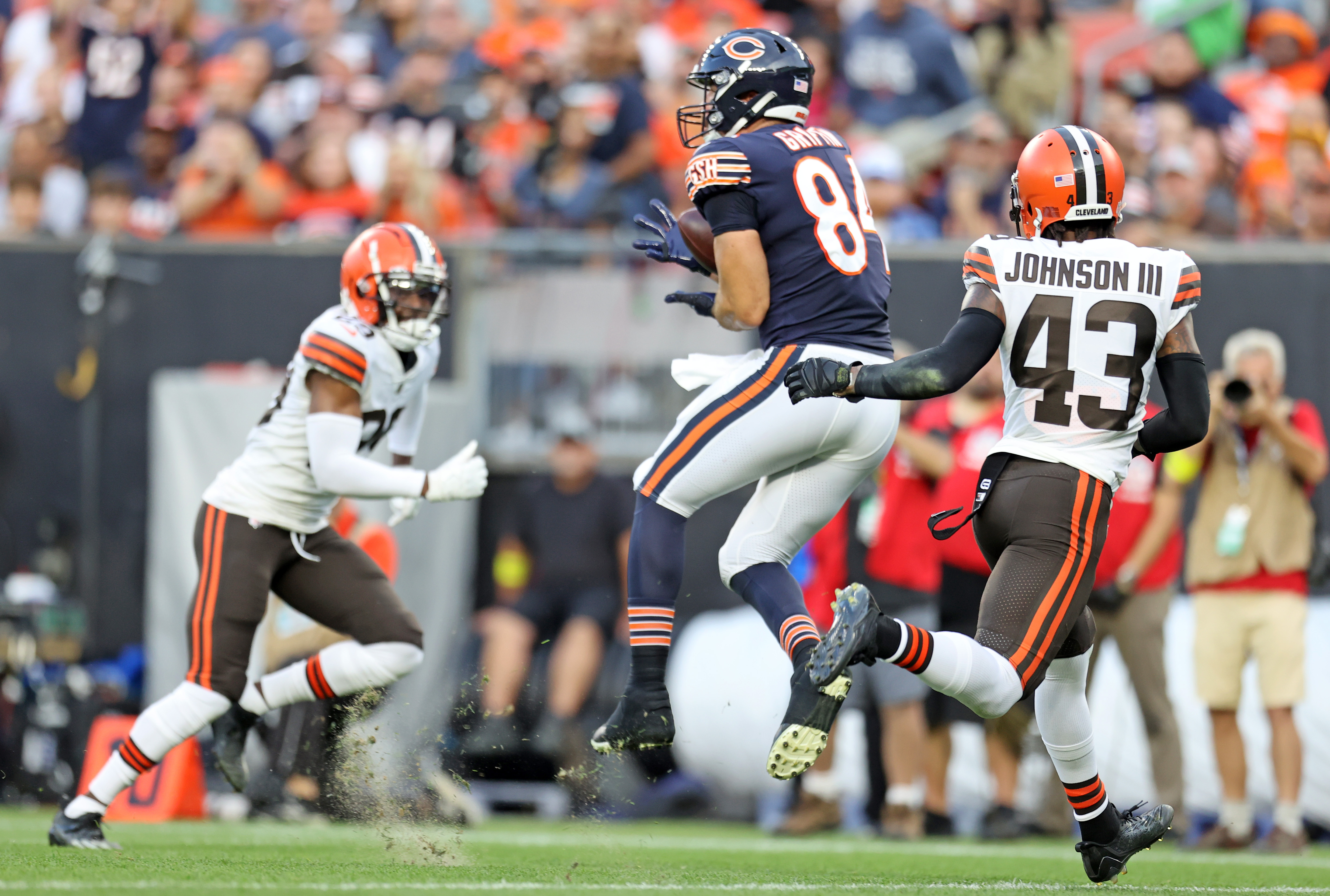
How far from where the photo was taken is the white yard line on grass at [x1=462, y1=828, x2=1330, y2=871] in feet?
21.1

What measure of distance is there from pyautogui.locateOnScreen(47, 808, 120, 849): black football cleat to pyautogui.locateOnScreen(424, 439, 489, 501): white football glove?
1.58m

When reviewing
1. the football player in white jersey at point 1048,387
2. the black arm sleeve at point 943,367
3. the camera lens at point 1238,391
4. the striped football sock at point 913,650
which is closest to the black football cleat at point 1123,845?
the football player in white jersey at point 1048,387

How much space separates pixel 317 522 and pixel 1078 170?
9.65ft

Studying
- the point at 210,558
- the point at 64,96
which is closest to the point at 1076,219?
the point at 210,558

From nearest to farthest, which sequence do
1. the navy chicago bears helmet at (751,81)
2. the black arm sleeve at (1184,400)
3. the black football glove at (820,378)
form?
the black football glove at (820,378) → the black arm sleeve at (1184,400) → the navy chicago bears helmet at (751,81)

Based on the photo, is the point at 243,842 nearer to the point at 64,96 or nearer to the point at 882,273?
the point at 882,273

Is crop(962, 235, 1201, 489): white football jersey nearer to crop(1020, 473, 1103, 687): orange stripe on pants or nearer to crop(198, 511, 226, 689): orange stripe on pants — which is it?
crop(1020, 473, 1103, 687): orange stripe on pants

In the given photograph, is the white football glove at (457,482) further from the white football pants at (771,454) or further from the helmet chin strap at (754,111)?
the helmet chin strap at (754,111)

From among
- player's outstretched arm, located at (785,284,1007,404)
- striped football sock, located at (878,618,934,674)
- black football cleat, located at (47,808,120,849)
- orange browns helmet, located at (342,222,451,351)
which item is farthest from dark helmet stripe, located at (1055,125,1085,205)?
black football cleat, located at (47,808,120,849)

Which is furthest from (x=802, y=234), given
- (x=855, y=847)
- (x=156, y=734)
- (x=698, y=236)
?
(x=855, y=847)

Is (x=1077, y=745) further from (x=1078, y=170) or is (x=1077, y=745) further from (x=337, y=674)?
(x=337, y=674)

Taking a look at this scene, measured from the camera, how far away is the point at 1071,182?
4.64m

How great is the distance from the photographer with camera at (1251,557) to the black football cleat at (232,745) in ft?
13.0

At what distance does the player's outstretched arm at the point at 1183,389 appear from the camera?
15.0ft
